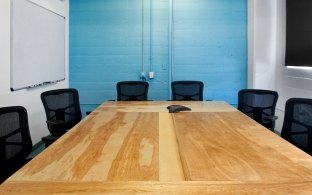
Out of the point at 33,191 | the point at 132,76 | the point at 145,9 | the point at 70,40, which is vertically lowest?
the point at 33,191

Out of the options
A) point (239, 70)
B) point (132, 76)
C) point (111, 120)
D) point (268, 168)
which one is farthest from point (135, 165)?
point (239, 70)

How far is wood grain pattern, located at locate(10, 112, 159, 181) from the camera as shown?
1381 mm

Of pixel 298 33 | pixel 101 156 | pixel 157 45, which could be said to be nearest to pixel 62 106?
pixel 101 156

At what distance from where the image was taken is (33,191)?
3.94 ft

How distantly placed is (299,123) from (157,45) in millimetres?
3361

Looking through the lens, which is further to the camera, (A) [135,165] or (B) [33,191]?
(A) [135,165]

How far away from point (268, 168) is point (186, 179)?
1.45 ft

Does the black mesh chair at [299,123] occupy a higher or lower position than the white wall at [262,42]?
lower

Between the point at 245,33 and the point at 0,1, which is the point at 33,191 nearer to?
the point at 0,1

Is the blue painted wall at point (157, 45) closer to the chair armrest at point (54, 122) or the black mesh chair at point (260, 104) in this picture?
the black mesh chair at point (260, 104)

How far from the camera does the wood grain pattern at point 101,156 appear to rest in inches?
54.4

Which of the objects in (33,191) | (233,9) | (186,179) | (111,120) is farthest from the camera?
(233,9)

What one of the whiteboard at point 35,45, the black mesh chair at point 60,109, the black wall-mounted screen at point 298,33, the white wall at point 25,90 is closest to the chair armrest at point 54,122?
the black mesh chair at point 60,109

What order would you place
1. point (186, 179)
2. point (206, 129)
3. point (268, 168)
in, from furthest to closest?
point (206, 129), point (268, 168), point (186, 179)
